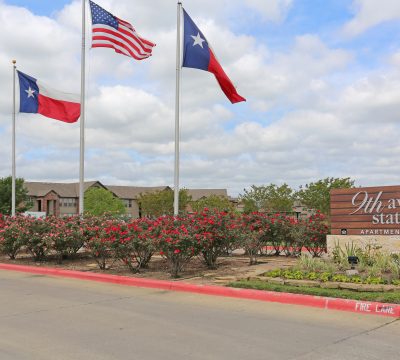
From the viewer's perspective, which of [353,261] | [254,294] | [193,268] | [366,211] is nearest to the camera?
[254,294]

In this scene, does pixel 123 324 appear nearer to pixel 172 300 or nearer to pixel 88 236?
pixel 172 300

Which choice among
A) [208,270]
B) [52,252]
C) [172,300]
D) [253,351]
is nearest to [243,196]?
[52,252]

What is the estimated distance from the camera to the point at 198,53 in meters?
14.5

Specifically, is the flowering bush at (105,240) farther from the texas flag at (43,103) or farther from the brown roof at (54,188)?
the brown roof at (54,188)

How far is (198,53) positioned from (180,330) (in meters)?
→ 9.69

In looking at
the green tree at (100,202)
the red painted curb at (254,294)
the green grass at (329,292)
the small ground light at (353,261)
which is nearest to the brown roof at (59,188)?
the green tree at (100,202)

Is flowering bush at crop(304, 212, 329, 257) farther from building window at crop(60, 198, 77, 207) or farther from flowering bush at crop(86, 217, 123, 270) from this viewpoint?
building window at crop(60, 198, 77, 207)

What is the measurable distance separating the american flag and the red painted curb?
7.57 metres

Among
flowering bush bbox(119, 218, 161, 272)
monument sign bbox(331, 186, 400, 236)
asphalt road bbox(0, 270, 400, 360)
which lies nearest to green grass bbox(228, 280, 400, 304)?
asphalt road bbox(0, 270, 400, 360)

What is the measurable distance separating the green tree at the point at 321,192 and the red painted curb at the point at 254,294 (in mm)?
31085

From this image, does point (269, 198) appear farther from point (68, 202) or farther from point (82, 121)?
point (68, 202)

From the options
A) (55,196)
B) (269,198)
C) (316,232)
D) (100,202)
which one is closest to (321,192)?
(269,198)

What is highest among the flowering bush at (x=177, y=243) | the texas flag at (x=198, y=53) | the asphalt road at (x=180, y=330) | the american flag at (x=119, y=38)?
the american flag at (x=119, y=38)

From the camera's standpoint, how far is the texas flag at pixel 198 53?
14445 millimetres
